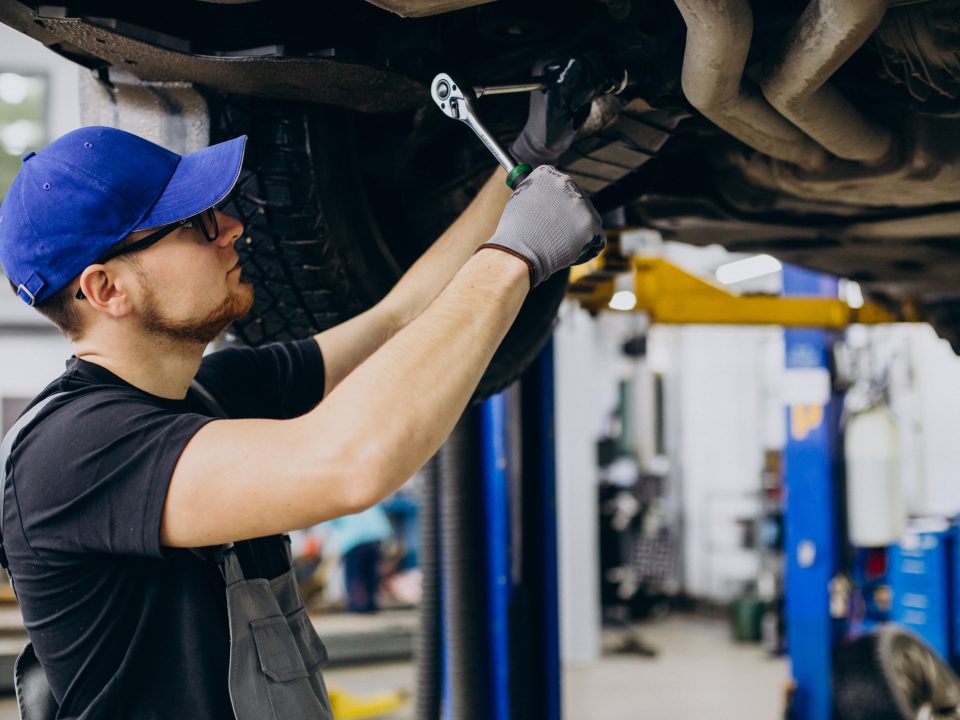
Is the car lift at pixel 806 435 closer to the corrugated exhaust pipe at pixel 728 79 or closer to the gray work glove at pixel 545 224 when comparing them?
the corrugated exhaust pipe at pixel 728 79

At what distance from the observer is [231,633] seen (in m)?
0.96

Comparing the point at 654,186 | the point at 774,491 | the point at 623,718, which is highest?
the point at 654,186

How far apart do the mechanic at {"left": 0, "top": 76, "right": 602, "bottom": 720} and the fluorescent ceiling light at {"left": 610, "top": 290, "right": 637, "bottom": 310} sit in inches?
71.3

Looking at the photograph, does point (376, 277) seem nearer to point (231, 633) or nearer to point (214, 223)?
point (214, 223)

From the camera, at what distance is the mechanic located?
0.84m

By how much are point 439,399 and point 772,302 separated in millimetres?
2591

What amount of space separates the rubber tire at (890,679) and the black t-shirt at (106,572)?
8.07ft

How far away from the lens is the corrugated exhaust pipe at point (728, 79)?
914 mm

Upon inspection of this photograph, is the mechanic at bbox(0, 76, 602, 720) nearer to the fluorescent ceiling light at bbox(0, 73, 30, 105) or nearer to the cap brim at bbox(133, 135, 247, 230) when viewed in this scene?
the cap brim at bbox(133, 135, 247, 230)

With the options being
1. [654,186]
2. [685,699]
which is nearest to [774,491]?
[685,699]

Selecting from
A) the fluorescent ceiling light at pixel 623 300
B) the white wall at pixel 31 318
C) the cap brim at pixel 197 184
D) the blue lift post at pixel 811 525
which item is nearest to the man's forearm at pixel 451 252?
the cap brim at pixel 197 184

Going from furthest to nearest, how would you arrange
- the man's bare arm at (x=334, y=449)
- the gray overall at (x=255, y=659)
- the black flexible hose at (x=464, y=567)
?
the black flexible hose at (x=464, y=567), the gray overall at (x=255, y=659), the man's bare arm at (x=334, y=449)

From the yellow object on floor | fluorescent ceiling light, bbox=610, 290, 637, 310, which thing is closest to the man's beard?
fluorescent ceiling light, bbox=610, 290, 637, 310

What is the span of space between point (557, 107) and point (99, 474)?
0.61 meters
